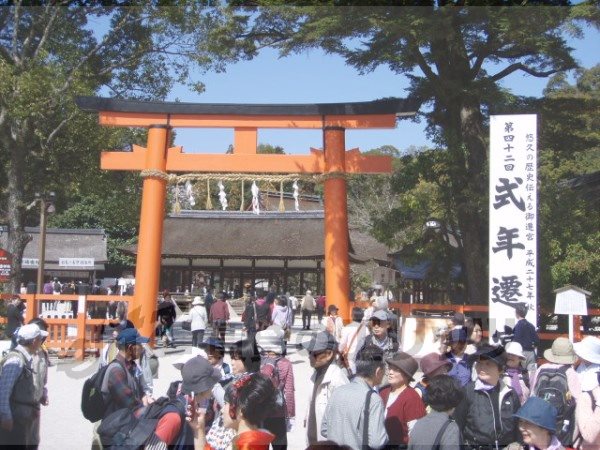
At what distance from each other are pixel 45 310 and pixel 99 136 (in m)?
7.68

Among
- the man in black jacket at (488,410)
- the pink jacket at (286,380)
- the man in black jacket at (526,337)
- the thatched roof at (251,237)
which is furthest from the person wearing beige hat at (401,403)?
the thatched roof at (251,237)

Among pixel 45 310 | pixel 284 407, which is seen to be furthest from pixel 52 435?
pixel 45 310

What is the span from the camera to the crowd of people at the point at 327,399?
417cm

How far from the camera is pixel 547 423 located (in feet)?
12.7

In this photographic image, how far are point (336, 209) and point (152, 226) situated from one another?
3.37 metres

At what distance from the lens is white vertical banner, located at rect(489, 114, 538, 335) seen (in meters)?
11.1

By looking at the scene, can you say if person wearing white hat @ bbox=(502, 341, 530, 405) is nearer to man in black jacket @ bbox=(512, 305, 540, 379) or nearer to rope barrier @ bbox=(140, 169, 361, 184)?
man in black jacket @ bbox=(512, 305, 540, 379)

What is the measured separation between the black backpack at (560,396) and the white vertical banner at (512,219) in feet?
16.2

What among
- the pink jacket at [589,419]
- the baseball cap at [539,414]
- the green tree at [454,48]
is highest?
the green tree at [454,48]

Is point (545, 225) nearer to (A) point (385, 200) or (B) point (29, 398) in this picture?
(B) point (29, 398)

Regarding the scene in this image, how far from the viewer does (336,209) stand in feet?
45.5

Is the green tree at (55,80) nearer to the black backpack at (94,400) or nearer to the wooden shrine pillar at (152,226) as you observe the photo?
the wooden shrine pillar at (152,226)

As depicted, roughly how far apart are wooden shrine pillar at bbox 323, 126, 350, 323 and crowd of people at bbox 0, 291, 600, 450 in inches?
274

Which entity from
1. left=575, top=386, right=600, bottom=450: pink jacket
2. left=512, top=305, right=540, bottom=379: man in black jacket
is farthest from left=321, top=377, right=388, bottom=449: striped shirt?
left=512, top=305, right=540, bottom=379: man in black jacket
